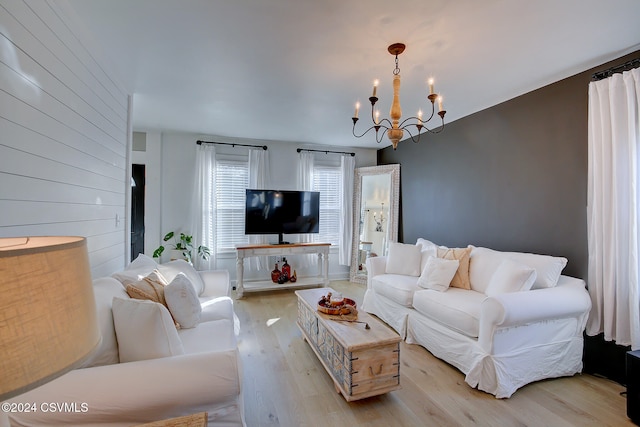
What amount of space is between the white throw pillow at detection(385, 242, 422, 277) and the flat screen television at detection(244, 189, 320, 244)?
5.61ft

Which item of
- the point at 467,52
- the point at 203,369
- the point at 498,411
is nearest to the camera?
the point at 203,369

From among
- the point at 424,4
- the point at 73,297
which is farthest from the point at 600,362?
the point at 73,297

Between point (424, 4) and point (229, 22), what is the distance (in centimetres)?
120

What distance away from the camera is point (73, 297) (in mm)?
582

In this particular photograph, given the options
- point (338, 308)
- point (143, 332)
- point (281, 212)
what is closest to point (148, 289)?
point (143, 332)

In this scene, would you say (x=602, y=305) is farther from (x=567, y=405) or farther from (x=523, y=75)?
(x=523, y=75)

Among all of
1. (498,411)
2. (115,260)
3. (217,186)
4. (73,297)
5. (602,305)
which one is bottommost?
(498,411)

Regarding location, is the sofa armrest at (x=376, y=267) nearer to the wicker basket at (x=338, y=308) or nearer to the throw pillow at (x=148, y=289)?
the wicker basket at (x=338, y=308)

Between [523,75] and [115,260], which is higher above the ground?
[523,75]

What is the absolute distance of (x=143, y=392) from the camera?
1182mm

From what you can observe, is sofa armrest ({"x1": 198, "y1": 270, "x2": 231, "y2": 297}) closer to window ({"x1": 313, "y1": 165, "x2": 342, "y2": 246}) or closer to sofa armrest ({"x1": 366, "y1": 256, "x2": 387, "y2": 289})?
sofa armrest ({"x1": 366, "y1": 256, "x2": 387, "y2": 289})

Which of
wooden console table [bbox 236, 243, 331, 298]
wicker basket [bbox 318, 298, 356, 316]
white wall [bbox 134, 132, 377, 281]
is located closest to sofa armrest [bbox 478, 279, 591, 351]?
wicker basket [bbox 318, 298, 356, 316]

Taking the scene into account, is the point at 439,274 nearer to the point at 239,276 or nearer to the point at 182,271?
the point at 182,271

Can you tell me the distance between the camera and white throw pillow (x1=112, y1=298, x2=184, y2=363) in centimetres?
142
